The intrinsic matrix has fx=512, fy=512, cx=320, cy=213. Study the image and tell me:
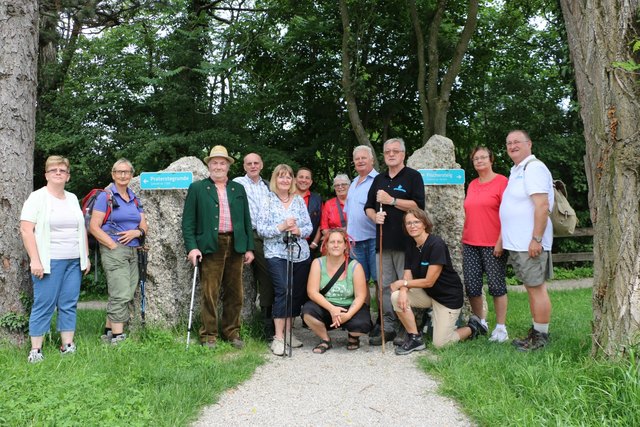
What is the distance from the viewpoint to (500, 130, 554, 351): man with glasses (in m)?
4.74

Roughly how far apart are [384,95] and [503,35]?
10.9ft

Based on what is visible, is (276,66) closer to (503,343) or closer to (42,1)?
(42,1)

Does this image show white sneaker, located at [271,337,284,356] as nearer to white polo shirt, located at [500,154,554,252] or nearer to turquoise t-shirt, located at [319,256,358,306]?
turquoise t-shirt, located at [319,256,358,306]

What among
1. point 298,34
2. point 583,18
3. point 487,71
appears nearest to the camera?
point 583,18

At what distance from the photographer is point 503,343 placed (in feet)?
16.7

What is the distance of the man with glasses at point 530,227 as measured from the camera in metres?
4.74

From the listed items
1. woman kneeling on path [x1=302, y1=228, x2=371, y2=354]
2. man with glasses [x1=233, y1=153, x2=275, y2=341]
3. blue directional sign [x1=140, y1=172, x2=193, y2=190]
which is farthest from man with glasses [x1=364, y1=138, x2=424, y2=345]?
blue directional sign [x1=140, y1=172, x2=193, y2=190]

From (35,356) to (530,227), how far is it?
15.5ft

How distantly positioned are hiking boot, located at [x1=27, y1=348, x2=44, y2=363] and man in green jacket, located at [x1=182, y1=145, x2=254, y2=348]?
1467 millimetres

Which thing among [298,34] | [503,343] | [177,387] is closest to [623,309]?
[503,343]

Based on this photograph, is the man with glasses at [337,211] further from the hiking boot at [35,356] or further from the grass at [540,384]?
the hiking boot at [35,356]

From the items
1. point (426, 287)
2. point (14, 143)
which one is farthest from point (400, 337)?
point (14, 143)

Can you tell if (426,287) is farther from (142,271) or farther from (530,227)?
(142,271)

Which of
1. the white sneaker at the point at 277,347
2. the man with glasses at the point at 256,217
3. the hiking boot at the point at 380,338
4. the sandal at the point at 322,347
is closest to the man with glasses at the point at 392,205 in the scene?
the hiking boot at the point at 380,338
